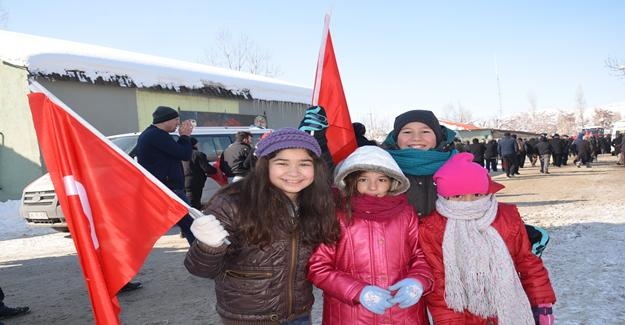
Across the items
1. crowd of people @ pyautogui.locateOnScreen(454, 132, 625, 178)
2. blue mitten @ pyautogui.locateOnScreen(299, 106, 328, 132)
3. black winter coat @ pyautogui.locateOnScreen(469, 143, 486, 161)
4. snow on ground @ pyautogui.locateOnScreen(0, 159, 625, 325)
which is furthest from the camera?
black winter coat @ pyautogui.locateOnScreen(469, 143, 486, 161)

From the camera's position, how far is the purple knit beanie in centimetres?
218

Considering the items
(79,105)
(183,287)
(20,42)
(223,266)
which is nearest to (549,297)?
(223,266)

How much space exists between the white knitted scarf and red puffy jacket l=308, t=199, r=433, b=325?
167 mm

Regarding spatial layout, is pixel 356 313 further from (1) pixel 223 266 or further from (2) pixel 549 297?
(2) pixel 549 297

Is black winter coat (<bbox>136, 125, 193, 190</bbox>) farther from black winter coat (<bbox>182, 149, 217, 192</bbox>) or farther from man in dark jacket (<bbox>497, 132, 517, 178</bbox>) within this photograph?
man in dark jacket (<bbox>497, 132, 517, 178</bbox>)

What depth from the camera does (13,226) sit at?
1010cm

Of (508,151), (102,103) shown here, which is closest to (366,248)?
(102,103)

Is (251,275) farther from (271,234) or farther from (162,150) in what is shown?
(162,150)

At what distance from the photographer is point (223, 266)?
2111 millimetres

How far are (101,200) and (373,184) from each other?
1408 millimetres

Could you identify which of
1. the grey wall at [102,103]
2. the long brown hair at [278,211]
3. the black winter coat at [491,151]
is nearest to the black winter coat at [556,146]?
the black winter coat at [491,151]

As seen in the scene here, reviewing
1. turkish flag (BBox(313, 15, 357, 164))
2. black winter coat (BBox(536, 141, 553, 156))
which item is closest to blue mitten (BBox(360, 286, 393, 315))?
turkish flag (BBox(313, 15, 357, 164))

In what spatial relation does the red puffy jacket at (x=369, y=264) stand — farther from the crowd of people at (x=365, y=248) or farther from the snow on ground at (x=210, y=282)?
the snow on ground at (x=210, y=282)

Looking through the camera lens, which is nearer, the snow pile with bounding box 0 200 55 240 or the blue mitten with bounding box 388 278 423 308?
the blue mitten with bounding box 388 278 423 308
